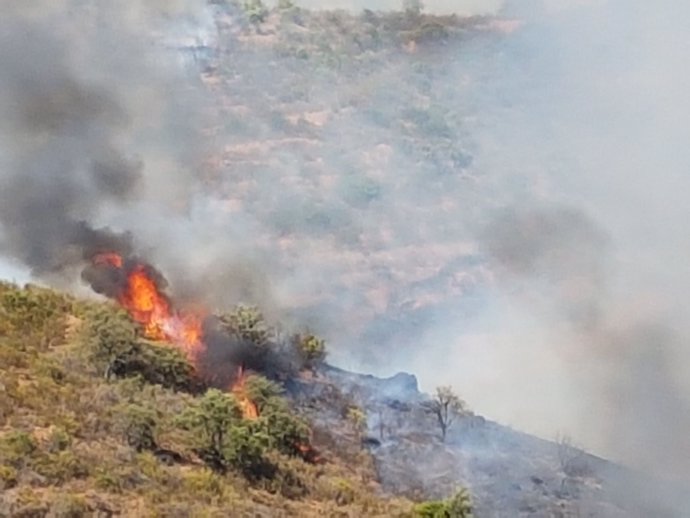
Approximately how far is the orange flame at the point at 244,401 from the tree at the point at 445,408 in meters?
6.60

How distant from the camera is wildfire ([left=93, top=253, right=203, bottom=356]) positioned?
38031mm

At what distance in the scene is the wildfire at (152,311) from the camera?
125ft

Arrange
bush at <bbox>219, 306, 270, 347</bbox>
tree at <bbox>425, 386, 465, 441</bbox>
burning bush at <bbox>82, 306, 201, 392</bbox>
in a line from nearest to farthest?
burning bush at <bbox>82, 306, 201, 392</bbox>
tree at <bbox>425, 386, 465, 441</bbox>
bush at <bbox>219, 306, 270, 347</bbox>

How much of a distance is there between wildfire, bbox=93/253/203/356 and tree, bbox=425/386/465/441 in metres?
8.51

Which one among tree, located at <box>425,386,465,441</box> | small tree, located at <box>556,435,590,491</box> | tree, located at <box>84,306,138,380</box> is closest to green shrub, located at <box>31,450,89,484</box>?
tree, located at <box>84,306,138,380</box>

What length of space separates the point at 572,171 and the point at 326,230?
56.2 ft

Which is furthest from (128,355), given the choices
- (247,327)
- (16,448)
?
(16,448)

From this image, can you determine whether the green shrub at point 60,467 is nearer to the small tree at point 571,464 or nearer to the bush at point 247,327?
the bush at point 247,327

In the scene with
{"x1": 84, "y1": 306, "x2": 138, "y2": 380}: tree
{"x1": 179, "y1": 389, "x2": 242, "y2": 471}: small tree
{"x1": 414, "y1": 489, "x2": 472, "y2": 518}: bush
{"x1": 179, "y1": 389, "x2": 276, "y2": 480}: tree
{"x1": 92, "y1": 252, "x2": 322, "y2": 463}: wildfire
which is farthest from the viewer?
{"x1": 92, "y1": 252, "x2": 322, "y2": 463}: wildfire

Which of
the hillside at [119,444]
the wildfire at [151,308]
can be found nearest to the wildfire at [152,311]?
the wildfire at [151,308]

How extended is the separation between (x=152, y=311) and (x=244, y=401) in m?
6.88

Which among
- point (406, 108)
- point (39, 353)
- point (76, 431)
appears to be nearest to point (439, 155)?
point (406, 108)

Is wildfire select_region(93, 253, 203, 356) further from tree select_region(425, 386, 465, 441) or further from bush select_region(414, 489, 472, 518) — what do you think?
bush select_region(414, 489, 472, 518)

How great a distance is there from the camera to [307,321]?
46500 mm
